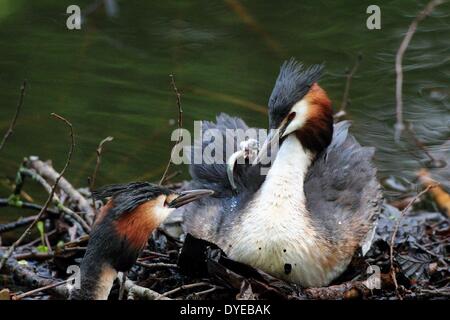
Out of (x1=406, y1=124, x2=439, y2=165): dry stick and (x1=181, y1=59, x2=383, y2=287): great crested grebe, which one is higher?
(x1=181, y1=59, x2=383, y2=287): great crested grebe

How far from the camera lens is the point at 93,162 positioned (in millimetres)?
8406

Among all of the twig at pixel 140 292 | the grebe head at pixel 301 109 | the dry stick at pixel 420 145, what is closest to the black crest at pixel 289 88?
the grebe head at pixel 301 109

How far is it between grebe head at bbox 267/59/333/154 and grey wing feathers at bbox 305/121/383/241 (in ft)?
0.65

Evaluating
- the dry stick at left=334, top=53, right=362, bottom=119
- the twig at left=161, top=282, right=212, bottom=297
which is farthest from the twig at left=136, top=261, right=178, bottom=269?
the dry stick at left=334, top=53, right=362, bottom=119

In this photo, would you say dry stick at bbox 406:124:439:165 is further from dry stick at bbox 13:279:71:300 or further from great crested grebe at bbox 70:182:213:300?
dry stick at bbox 13:279:71:300

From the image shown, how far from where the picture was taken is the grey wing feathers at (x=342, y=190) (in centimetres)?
621

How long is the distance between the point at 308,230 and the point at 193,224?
85cm

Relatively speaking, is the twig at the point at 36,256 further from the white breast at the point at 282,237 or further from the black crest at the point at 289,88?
the black crest at the point at 289,88

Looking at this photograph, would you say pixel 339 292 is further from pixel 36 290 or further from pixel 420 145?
pixel 420 145

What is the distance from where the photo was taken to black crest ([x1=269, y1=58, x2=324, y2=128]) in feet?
19.8

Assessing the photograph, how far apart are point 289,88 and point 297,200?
675mm
